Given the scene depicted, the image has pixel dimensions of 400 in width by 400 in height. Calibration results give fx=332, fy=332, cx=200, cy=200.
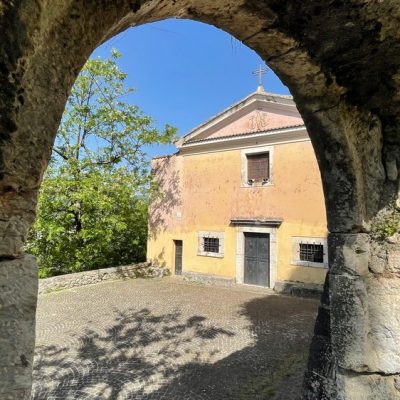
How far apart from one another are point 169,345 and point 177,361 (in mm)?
755

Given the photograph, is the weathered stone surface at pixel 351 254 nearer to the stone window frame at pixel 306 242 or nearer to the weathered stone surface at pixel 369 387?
the weathered stone surface at pixel 369 387

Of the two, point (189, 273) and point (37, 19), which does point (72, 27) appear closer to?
point (37, 19)

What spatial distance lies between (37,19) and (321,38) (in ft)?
4.71

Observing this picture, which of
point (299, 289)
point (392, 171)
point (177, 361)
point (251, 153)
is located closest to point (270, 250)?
point (299, 289)

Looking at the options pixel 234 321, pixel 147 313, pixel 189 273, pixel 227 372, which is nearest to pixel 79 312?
pixel 147 313

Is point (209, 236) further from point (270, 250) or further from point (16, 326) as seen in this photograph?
point (16, 326)

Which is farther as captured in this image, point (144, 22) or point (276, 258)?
point (276, 258)

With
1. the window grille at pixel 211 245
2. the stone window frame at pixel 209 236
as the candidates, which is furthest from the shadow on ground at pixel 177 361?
the window grille at pixel 211 245

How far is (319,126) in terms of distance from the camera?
6.98 ft

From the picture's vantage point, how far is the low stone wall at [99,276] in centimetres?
1002

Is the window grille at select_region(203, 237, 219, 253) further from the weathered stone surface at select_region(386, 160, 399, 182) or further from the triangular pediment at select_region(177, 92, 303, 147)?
the weathered stone surface at select_region(386, 160, 399, 182)

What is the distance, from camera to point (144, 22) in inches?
53.7

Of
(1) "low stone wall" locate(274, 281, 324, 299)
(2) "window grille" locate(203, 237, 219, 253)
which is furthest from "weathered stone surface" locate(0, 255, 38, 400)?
(2) "window grille" locate(203, 237, 219, 253)

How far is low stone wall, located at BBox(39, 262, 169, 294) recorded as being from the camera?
10023 mm
